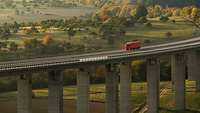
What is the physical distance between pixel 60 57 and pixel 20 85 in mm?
14523

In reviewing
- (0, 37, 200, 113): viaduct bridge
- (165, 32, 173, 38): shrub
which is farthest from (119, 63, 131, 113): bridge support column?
(165, 32, 173, 38): shrub

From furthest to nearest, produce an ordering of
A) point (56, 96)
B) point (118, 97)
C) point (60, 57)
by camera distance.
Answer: point (118, 97)
point (60, 57)
point (56, 96)

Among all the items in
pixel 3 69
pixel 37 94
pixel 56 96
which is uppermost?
pixel 3 69

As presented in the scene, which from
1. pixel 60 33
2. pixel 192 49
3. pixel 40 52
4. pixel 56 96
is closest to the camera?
pixel 56 96

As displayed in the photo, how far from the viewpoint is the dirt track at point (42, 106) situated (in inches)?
4200

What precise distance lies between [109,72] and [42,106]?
93.3 feet

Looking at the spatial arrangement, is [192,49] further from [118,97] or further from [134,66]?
[134,66]

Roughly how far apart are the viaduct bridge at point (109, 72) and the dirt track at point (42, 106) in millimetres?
15879

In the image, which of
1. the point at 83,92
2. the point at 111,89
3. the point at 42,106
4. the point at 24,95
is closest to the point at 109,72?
the point at 111,89

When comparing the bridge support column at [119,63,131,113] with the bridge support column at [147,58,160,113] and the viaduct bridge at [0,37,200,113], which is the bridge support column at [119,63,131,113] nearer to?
the viaduct bridge at [0,37,200,113]

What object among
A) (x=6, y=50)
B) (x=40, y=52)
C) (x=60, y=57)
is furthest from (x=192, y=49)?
(x=6, y=50)

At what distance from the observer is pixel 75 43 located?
17038 centimetres

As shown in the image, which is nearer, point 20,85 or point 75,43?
point 20,85

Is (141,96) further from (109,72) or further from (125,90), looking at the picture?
(109,72)
